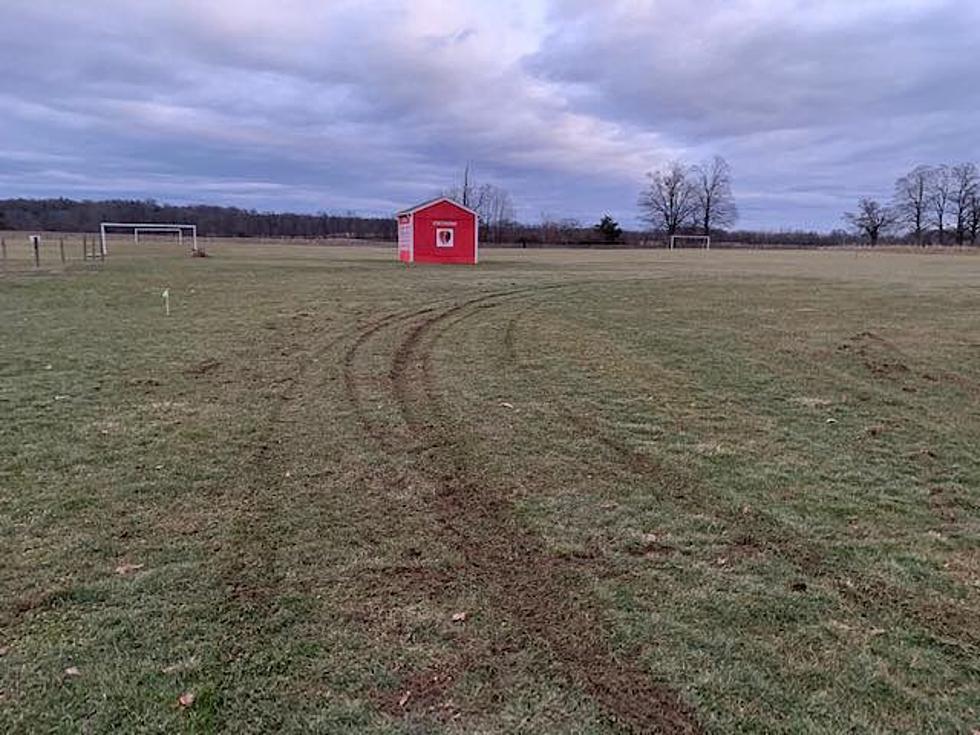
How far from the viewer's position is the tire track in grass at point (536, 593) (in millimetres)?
2607

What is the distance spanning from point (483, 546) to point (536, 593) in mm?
568

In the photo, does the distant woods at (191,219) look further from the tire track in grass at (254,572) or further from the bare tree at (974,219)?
the tire track in grass at (254,572)

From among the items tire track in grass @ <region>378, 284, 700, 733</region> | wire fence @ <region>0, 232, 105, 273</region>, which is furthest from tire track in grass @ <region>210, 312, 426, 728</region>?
wire fence @ <region>0, 232, 105, 273</region>

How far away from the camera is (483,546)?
12.7 feet

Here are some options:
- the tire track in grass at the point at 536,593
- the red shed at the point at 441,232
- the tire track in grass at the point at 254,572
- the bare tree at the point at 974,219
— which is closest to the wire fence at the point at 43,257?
the red shed at the point at 441,232

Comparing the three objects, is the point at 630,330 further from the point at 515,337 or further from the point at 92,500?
the point at 92,500

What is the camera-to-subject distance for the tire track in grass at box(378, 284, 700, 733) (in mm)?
2607

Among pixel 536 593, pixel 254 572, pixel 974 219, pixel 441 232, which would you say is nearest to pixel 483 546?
pixel 536 593

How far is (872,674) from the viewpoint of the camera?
2791 mm

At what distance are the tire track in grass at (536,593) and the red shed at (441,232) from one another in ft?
100

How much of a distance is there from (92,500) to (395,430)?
7.68 ft

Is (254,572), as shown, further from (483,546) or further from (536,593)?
(536,593)

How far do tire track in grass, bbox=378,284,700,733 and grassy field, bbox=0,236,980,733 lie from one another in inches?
0.6

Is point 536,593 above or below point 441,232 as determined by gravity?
below
